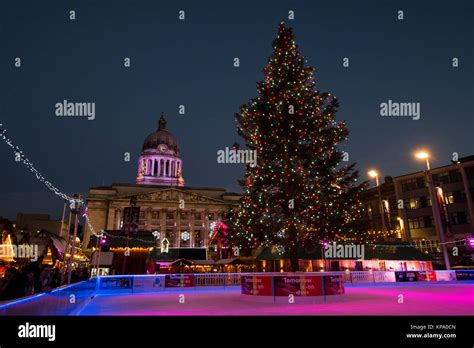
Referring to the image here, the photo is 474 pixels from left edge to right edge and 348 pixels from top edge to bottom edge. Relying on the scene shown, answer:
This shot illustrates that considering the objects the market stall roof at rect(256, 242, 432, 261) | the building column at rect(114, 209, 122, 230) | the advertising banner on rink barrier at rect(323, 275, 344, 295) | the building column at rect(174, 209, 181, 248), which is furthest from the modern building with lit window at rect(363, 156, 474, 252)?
the building column at rect(114, 209, 122, 230)

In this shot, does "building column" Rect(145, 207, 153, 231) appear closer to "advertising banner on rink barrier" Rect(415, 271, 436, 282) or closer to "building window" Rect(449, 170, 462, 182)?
"building window" Rect(449, 170, 462, 182)

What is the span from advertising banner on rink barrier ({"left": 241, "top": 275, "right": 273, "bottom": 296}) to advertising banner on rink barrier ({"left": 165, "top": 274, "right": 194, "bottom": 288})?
33.9ft

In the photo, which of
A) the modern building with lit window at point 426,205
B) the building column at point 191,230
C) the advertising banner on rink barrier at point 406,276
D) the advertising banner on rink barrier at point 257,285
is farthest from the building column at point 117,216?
the advertising banner on rink barrier at point 257,285

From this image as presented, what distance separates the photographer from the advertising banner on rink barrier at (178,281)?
27.0 m

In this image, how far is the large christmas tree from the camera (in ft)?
57.1

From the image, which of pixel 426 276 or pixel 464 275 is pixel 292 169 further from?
pixel 464 275

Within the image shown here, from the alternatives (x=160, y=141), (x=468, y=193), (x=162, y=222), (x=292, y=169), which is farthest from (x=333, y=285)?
(x=160, y=141)

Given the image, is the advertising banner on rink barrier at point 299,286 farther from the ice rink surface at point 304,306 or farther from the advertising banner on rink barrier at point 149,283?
the advertising banner on rink barrier at point 149,283

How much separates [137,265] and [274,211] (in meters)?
31.3

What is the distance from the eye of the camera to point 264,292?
1642 centimetres

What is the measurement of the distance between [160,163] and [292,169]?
104264mm
